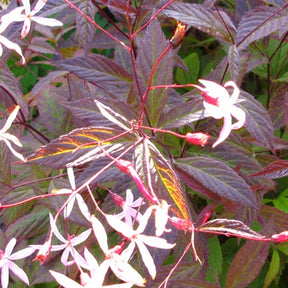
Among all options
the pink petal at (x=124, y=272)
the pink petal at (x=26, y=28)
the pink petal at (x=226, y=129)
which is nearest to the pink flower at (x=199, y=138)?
the pink petal at (x=226, y=129)

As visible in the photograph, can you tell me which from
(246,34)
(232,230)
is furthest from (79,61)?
(232,230)

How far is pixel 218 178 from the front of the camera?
0.62 m

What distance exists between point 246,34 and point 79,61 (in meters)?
0.26

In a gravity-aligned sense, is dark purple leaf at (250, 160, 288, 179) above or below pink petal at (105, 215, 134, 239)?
below

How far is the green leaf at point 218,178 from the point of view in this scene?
2.00ft

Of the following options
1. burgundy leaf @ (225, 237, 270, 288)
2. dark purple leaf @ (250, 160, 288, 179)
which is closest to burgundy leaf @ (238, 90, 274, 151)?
dark purple leaf @ (250, 160, 288, 179)

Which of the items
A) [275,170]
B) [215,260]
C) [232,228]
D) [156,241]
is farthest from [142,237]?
[215,260]

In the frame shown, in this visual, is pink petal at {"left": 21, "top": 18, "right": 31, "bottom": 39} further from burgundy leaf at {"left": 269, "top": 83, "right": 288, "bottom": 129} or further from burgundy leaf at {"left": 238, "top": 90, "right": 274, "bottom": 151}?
burgundy leaf at {"left": 269, "top": 83, "right": 288, "bottom": 129}

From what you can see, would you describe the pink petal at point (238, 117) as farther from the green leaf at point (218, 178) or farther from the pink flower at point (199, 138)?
the green leaf at point (218, 178)

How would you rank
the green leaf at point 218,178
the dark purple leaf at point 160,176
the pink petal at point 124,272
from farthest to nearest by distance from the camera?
the green leaf at point 218,178 < the dark purple leaf at point 160,176 < the pink petal at point 124,272

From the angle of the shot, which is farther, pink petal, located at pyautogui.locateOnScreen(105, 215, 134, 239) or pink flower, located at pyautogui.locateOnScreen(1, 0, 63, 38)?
pink flower, located at pyautogui.locateOnScreen(1, 0, 63, 38)

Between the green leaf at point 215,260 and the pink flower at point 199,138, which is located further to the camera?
the green leaf at point 215,260

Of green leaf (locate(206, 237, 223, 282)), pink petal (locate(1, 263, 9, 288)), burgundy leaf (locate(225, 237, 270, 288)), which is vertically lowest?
green leaf (locate(206, 237, 223, 282))

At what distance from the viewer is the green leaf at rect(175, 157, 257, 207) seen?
608 millimetres
